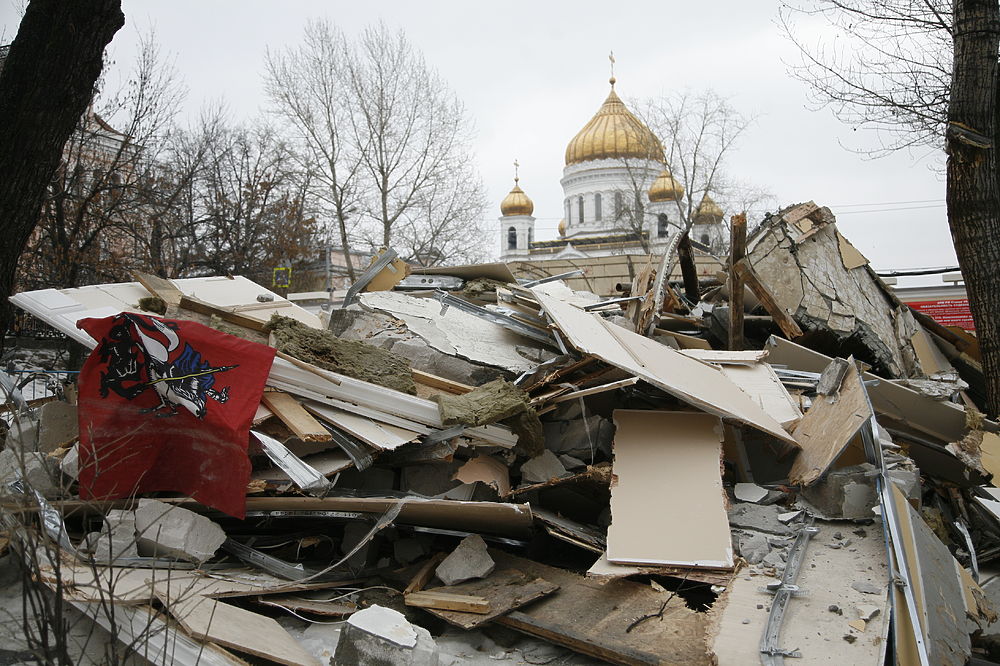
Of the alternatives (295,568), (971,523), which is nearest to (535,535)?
(295,568)

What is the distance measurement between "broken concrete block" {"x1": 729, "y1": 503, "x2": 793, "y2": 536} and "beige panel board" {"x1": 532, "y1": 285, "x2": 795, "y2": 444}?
46 centimetres

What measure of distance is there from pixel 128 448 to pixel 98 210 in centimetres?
1084

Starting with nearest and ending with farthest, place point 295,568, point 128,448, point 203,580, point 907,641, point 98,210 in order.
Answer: point 907,641
point 203,580
point 295,568
point 128,448
point 98,210

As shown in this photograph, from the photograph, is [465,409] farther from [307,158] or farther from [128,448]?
[307,158]

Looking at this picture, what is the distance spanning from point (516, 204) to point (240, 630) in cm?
4929

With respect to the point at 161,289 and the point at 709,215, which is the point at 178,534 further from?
the point at 709,215

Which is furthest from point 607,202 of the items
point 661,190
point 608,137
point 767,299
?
point 767,299

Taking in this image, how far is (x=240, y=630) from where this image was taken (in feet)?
9.25

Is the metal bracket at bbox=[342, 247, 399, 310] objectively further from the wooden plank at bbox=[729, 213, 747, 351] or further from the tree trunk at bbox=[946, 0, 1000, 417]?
the tree trunk at bbox=[946, 0, 1000, 417]

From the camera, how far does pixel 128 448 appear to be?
378 cm

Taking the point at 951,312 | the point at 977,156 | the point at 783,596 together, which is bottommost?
the point at 783,596

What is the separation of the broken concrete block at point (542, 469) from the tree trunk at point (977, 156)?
13.3ft

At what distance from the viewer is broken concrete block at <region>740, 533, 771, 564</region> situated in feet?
11.0

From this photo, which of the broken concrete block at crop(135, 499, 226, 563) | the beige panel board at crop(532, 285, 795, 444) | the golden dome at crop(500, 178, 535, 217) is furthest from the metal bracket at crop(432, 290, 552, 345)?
the golden dome at crop(500, 178, 535, 217)
